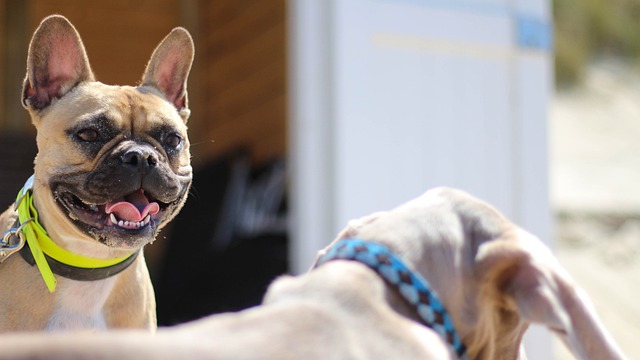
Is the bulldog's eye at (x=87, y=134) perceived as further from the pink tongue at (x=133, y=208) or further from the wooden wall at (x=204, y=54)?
the wooden wall at (x=204, y=54)

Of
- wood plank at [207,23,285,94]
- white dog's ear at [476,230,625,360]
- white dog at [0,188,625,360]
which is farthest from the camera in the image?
wood plank at [207,23,285,94]

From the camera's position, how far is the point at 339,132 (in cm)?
562

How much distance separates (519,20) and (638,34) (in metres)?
10.2

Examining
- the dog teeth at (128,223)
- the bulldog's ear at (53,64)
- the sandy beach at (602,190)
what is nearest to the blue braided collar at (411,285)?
the dog teeth at (128,223)

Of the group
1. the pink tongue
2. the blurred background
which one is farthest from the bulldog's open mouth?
the blurred background

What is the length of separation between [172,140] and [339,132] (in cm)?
270

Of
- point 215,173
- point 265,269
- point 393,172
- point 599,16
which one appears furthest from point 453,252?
point 599,16

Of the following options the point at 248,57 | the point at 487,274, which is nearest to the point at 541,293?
the point at 487,274

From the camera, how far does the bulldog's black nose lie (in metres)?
2.74

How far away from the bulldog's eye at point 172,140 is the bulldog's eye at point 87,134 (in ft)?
0.70

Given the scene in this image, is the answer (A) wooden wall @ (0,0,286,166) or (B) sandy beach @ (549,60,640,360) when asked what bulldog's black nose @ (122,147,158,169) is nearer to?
(B) sandy beach @ (549,60,640,360)

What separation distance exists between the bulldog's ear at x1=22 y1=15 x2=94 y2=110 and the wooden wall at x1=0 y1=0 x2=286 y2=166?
4.95 m

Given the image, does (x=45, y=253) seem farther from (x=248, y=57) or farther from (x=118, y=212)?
(x=248, y=57)

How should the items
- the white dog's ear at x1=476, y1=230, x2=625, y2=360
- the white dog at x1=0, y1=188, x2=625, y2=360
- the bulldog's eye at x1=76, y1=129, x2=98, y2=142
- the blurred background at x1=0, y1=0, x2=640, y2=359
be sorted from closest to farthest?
1. the white dog at x1=0, y1=188, x2=625, y2=360
2. the white dog's ear at x1=476, y1=230, x2=625, y2=360
3. the bulldog's eye at x1=76, y1=129, x2=98, y2=142
4. the blurred background at x1=0, y1=0, x2=640, y2=359
